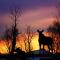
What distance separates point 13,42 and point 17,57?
19726 mm

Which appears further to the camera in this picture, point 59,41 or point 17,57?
point 59,41

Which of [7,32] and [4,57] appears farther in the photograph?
[7,32]

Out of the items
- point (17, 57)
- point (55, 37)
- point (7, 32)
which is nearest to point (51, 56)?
point (17, 57)

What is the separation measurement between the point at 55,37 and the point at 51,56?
25.7 m

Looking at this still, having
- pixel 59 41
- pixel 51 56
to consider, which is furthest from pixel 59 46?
pixel 51 56

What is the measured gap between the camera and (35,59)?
42812mm

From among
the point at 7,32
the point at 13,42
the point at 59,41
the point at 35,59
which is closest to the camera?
the point at 35,59

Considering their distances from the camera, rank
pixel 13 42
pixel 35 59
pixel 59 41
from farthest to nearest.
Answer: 1. pixel 59 41
2. pixel 13 42
3. pixel 35 59

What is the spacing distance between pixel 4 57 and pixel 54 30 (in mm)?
26930

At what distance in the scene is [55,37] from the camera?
68.6m

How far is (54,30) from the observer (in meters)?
69.9

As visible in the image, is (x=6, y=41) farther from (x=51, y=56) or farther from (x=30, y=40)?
(x=51, y=56)

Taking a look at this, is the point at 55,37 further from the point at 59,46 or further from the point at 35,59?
the point at 35,59

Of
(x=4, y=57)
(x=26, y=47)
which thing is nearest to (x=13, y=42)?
(x=26, y=47)
